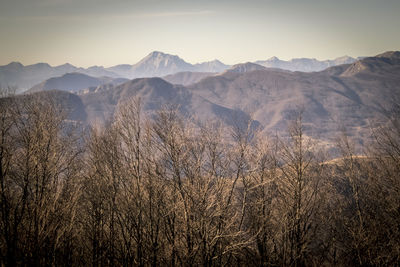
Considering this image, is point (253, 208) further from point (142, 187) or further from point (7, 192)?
point (7, 192)

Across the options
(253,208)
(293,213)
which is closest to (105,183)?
(253,208)

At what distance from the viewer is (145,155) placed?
10961mm

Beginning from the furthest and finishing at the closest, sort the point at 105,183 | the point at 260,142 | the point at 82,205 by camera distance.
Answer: the point at 82,205
the point at 260,142
the point at 105,183

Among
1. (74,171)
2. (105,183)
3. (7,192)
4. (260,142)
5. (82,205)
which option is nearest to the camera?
(7,192)

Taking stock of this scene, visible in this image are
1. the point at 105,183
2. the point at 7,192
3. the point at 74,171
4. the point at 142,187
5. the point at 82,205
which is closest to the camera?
the point at 7,192

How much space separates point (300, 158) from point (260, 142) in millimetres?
2162

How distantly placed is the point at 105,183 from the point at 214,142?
5413 mm

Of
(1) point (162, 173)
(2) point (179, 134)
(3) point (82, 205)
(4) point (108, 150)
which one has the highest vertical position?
(2) point (179, 134)

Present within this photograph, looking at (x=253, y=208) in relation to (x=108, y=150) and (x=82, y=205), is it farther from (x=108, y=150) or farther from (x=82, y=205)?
(x=82, y=205)

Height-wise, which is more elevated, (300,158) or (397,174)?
(300,158)

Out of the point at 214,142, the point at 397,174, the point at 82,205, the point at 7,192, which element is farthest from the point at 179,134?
the point at 397,174

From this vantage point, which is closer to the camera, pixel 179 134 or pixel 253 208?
pixel 179 134

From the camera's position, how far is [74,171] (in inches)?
623

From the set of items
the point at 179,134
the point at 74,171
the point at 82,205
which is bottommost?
the point at 82,205
